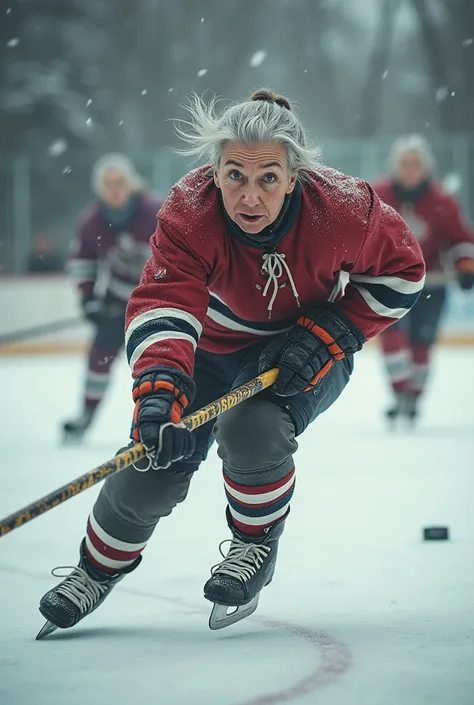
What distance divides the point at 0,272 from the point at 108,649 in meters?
7.11

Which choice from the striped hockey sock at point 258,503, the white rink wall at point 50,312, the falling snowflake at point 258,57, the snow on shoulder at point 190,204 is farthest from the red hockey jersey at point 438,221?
the falling snowflake at point 258,57

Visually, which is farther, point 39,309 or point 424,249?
point 39,309

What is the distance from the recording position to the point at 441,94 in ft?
38.6

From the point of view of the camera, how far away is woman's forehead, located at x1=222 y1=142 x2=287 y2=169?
6.14ft

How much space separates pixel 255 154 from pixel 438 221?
3.15 m

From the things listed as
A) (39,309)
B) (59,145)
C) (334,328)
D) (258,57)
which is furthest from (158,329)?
(258,57)

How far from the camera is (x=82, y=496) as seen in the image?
3.36 meters

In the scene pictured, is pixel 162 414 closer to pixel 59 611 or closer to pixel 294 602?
pixel 59 611

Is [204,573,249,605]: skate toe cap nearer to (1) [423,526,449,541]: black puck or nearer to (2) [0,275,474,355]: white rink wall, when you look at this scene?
(1) [423,526,449,541]: black puck

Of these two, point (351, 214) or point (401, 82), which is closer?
point (351, 214)

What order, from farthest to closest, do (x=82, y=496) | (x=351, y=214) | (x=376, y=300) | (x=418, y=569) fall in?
1. (x=82, y=496)
2. (x=418, y=569)
3. (x=376, y=300)
4. (x=351, y=214)

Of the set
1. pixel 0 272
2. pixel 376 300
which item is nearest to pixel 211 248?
pixel 376 300

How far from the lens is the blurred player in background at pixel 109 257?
4.64m

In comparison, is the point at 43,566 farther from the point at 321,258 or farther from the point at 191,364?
the point at 321,258
